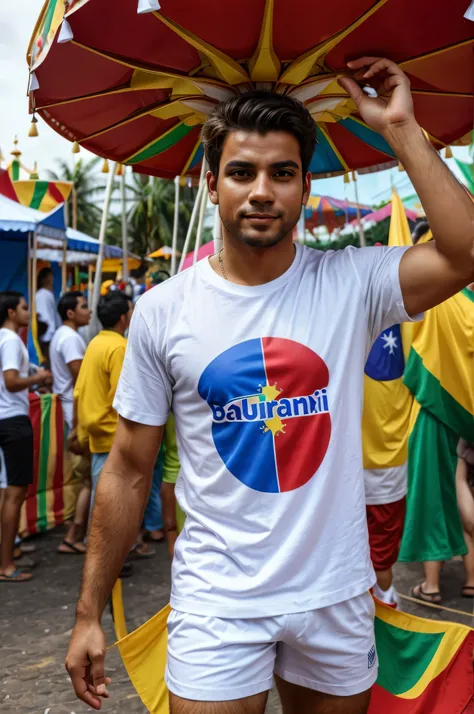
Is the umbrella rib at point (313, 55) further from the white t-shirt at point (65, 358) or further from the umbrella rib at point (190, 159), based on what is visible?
the white t-shirt at point (65, 358)

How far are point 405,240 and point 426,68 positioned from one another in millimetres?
2101

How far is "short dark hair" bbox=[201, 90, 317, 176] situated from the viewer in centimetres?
206

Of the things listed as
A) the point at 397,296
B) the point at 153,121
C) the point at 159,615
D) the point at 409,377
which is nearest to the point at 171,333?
the point at 397,296

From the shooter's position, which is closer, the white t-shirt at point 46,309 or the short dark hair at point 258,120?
the short dark hair at point 258,120

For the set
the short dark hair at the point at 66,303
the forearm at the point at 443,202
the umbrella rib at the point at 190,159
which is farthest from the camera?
the short dark hair at the point at 66,303

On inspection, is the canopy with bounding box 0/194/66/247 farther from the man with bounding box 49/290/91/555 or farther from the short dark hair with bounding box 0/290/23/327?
the short dark hair with bounding box 0/290/23/327

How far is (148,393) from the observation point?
7.01 feet

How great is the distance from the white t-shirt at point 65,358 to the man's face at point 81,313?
7.2 inches

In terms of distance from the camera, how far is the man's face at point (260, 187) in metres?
2.02

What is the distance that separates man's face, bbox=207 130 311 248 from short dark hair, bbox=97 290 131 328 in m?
3.47

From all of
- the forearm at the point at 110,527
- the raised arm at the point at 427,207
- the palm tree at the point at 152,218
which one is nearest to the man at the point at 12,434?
the forearm at the point at 110,527

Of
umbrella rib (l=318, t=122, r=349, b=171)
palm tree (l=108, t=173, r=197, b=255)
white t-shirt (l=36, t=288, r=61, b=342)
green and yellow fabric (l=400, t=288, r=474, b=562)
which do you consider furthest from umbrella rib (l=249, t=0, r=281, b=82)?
palm tree (l=108, t=173, r=197, b=255)

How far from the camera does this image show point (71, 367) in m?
6.57

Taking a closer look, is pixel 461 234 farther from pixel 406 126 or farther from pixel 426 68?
pixel 426 68
